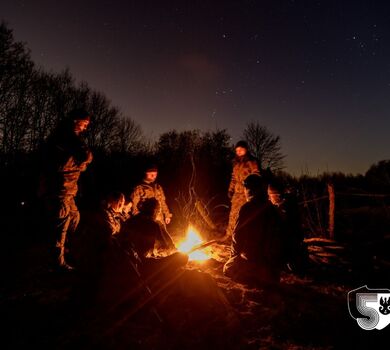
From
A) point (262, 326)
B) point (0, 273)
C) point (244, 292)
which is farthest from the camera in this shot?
point (0, 273)

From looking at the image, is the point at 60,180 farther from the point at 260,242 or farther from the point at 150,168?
the point at 260,242

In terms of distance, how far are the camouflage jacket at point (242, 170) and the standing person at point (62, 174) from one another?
4.07 metres

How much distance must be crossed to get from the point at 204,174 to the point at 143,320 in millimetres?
20949

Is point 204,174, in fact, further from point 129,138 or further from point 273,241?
point 273,241

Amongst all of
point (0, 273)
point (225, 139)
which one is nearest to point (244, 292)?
point (0, 273)

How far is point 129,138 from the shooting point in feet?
88.8

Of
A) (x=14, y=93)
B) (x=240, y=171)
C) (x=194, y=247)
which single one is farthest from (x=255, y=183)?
(x=14, y=93)

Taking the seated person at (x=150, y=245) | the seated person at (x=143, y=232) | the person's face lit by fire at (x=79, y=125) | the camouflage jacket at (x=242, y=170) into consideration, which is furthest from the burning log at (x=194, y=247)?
the person's face lit by fire at (x=79, y=125)

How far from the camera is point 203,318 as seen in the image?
11.5 ft

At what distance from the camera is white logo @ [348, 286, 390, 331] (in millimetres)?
3355

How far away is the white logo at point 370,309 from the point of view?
336cm

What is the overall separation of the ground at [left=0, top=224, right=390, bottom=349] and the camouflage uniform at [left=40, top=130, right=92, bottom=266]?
90 centimetres

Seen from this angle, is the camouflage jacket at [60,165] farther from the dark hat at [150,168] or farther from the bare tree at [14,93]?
the bare tree at [14,93]

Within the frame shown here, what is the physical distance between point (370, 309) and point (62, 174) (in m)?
5.34
